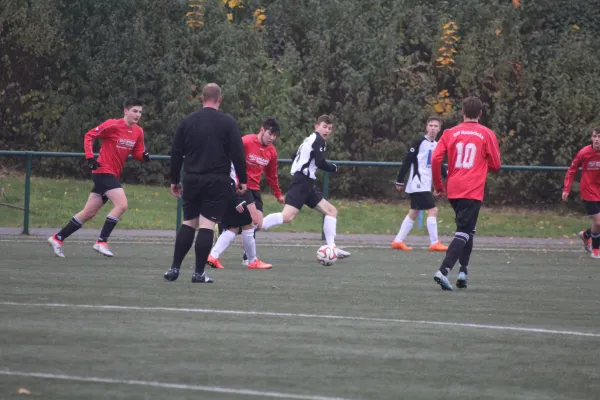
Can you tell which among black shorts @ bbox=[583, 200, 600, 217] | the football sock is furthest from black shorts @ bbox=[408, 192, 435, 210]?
the football sock

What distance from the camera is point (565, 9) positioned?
91.7 feet

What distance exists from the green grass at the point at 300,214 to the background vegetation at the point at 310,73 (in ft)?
5.75

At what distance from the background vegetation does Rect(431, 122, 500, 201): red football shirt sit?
13.7 m

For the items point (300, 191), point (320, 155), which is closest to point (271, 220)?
point (300, 191)

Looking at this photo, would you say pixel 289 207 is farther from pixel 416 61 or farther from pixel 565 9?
pixel 565 9

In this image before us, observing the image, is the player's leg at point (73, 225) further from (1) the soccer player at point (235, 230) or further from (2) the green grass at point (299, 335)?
(1) the soccer player at point (235, 230)

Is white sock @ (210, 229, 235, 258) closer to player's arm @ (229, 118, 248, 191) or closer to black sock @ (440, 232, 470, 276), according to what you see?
player's arm @ (229, 118, 248, 191)

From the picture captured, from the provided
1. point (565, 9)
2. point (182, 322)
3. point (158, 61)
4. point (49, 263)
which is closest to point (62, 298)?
point (182, 322)

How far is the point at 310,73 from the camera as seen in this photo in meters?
26.5

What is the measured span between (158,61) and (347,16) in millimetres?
4072

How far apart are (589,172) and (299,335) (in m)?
10.0

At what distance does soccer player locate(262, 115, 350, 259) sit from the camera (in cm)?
1535

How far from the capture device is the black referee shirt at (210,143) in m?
11.3

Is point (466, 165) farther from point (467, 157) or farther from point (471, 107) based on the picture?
point (471, 107)
